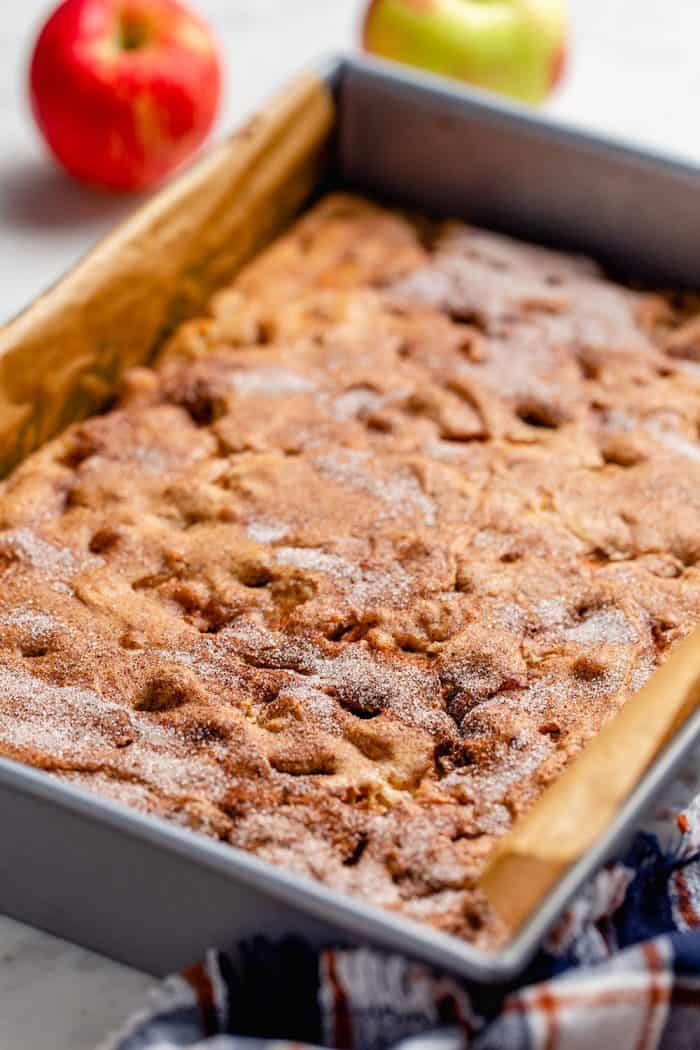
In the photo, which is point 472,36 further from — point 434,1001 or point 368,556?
point 434,1001

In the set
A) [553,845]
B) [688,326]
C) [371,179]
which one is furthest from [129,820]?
[371,179]

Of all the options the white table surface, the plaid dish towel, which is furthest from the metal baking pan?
the white table surface

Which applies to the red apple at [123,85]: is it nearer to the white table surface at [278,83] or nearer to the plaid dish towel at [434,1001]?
the white table surface at [278,83]

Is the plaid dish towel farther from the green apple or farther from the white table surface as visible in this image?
the green apple

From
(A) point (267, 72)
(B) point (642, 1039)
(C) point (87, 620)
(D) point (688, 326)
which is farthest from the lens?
(A) point (267, 72)

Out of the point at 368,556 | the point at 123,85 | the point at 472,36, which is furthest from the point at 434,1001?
the point at 472,36

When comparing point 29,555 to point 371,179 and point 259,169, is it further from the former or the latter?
point 371,179

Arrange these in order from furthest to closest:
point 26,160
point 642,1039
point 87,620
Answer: point 26,160 → point 87,620 → point 642,1039

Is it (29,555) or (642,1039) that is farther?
(29,555)
